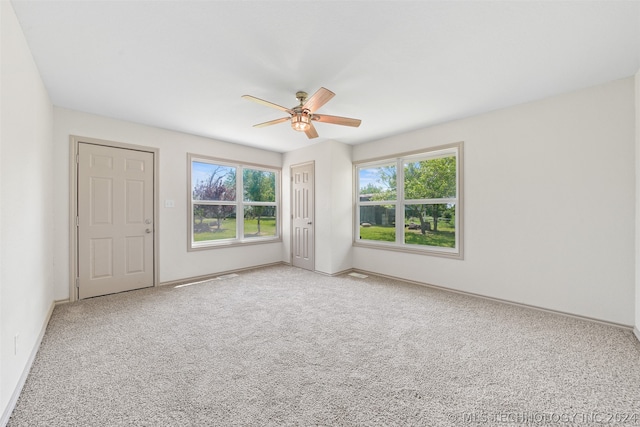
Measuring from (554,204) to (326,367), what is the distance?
3065 mm

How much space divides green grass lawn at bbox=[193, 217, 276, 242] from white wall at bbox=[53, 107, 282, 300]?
25 centimetres

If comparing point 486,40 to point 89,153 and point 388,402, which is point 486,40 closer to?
point 388,402

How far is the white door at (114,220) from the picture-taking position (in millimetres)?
3420

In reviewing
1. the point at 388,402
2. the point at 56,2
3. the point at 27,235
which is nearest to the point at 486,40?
the point at 388,402

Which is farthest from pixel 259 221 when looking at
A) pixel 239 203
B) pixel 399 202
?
pixel 399 202

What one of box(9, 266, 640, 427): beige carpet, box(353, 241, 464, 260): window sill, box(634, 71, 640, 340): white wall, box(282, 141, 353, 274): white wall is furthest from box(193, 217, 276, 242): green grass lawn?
box(634, 71, 640, 340): white wall

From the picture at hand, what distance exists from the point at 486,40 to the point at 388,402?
8.69 ft

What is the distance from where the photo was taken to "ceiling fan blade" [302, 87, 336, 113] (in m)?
2.30

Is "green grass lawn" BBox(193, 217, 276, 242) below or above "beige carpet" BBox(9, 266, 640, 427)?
→ above

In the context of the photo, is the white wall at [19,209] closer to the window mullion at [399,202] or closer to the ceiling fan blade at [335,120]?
the ceiling fan blade at [335,120]

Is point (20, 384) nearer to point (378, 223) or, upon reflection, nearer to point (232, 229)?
point (232, 229)

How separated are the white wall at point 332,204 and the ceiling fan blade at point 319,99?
2085 mm

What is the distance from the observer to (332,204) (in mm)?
4730

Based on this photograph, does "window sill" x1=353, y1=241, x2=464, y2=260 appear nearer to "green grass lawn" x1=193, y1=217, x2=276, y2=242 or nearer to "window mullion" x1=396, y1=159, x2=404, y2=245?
"window mullion" x1=396, y1=159, x2=404, y2=245
